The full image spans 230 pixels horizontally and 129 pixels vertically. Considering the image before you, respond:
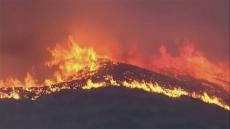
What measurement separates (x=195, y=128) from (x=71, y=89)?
94.1 ft

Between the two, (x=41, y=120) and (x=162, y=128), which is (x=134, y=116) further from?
(x=41, y=120)

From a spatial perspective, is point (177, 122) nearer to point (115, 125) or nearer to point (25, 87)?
point (115, 125)

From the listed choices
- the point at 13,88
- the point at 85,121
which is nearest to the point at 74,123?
the point at 85,121

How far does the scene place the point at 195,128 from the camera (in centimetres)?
19738

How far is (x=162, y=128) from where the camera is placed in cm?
19625

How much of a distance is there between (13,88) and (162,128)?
34.1m

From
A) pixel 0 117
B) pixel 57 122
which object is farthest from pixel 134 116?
pixel 0 117

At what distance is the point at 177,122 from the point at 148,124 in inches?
269

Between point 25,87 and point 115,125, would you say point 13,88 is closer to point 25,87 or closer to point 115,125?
point 25,87

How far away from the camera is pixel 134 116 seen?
198875mm

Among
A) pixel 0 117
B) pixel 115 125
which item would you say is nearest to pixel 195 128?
pixel 115 125

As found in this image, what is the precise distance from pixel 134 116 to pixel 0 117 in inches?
1173

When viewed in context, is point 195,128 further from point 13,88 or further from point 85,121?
point 13,88

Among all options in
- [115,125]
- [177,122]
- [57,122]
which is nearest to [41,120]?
[57,122]
